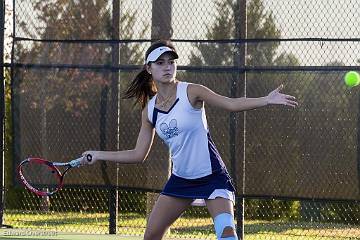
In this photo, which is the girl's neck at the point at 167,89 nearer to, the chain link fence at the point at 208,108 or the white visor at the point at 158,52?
the white visor at the point at 158,52

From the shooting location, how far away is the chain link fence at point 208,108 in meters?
7.97

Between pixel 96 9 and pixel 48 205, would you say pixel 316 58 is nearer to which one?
pixel 96 9

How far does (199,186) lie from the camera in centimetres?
570

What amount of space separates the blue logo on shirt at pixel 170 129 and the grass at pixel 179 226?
296cm

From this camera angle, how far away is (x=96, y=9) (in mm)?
8852

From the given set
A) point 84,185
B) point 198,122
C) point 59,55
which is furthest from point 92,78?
point 198,122

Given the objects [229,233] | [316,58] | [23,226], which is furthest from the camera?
[23,226]

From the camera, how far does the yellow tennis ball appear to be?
7812mm

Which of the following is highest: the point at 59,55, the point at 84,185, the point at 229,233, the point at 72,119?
the point at 59,55

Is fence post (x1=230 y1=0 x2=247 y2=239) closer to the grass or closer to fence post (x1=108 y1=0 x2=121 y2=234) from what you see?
the grass

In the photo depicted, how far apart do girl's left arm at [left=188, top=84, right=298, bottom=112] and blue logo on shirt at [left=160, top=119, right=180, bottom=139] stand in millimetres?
158

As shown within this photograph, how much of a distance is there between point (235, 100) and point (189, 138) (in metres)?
0.37

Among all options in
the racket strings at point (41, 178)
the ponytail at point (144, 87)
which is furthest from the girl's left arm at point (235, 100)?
the racket strings at point (41, 178)

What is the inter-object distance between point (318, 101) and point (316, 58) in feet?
1.12
